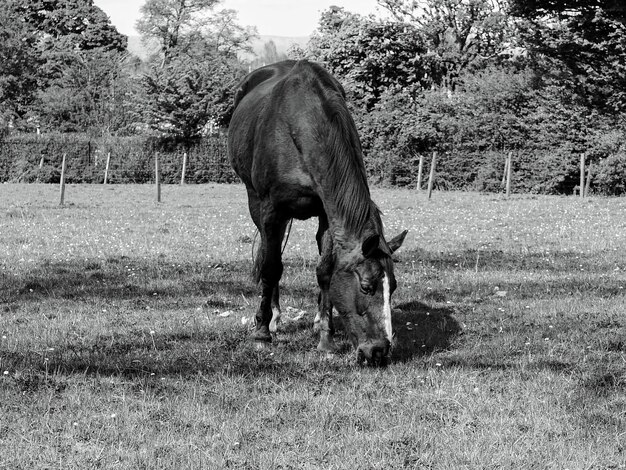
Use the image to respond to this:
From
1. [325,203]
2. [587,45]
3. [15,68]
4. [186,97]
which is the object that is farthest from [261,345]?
[15,68]

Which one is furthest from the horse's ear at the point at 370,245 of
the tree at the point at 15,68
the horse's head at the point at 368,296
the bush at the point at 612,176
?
the tree at the point at 15,68

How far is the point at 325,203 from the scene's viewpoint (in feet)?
20.8

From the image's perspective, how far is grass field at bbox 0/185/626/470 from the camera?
4223 millimetres

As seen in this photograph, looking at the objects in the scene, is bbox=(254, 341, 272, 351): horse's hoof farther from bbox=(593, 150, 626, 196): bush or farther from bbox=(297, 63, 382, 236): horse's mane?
bbox=(593, 150, 626, 196): bush

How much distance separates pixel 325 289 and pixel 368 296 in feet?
2.74

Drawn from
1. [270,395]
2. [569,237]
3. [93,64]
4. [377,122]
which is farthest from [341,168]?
[93,64]

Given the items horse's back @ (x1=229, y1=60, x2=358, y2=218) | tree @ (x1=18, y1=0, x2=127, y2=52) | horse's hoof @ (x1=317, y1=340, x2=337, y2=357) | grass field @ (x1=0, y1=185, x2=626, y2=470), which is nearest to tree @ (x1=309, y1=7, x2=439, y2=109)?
tree @ (x1=18, y1=0, x2=127, y2=52)

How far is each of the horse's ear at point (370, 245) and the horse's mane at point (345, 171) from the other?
23 cm

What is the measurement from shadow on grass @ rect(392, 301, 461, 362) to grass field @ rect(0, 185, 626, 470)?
36mm

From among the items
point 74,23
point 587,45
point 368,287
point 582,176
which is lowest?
point 368,287

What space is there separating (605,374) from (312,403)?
2.30m

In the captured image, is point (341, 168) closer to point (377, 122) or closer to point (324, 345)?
point (324, 345)

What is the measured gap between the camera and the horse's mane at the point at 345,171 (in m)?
6.07

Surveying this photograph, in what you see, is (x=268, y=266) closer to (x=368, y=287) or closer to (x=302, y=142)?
(x=302, y=142)
